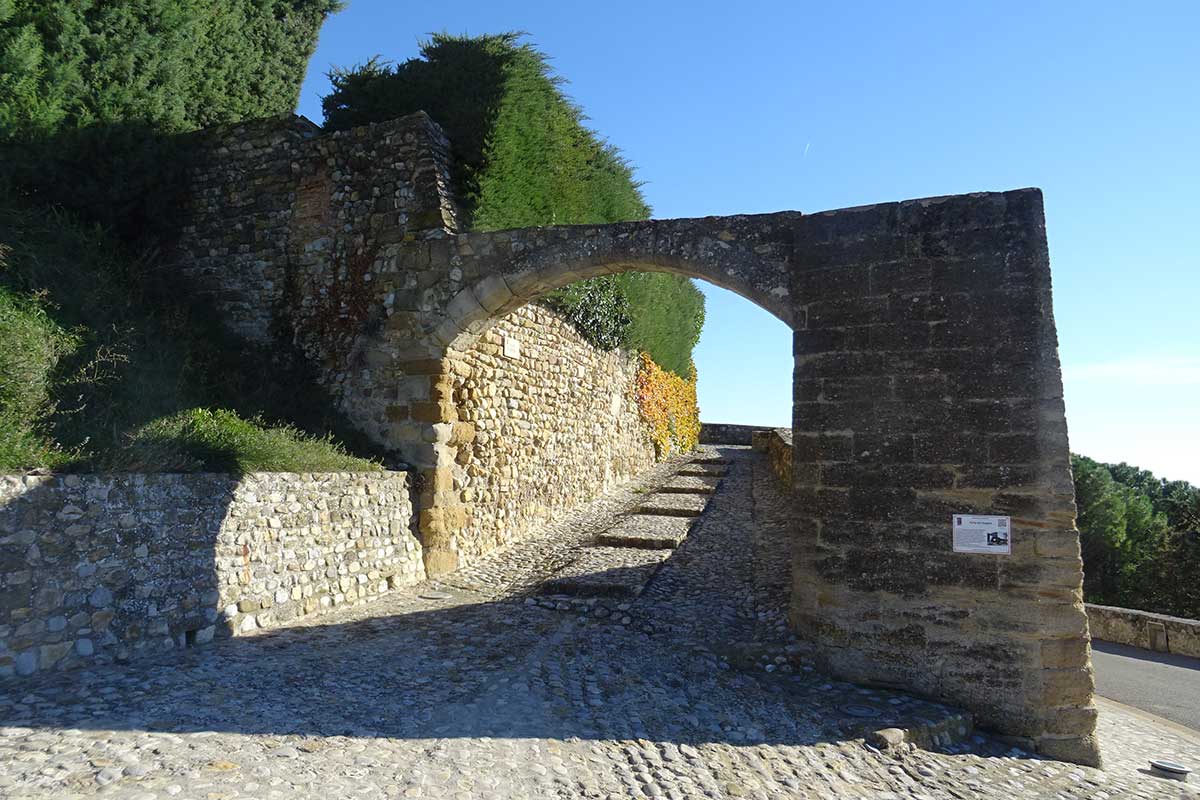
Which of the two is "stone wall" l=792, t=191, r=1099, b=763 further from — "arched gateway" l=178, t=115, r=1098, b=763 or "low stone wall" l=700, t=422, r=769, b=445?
"low stone wall" l=700, t=422, r=769, b=445

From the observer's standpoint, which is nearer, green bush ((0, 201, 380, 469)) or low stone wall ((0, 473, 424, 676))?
low stone wall ((0, 473, 424, 676))

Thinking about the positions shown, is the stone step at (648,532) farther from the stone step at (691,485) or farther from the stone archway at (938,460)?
the stone archway at (938,460)

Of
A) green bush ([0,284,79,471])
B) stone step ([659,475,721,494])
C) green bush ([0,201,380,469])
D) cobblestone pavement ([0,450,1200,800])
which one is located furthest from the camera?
stone step ([659,475,721,494])

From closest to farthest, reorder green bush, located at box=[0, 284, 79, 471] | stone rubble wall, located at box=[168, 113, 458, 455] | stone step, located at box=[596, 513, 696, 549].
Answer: green bush, located at box=[0, 284, 79, 471]
stone rubble wall, located at box=[168, 113, 458, 455]
stone step, located at box=[596, 513, 696, 549]

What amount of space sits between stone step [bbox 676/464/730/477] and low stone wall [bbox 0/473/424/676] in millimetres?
8619

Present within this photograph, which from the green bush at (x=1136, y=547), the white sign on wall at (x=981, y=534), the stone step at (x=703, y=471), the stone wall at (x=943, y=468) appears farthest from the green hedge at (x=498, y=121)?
the green bush at (x=1136, y=547)

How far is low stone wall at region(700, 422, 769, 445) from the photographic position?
24078 millimetres

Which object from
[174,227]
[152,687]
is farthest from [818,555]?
[174,227]

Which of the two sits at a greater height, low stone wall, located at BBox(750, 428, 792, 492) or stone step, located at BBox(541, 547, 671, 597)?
low stone wall, located at BBox(750, 428, 792, 492)

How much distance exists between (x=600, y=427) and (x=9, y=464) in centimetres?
854

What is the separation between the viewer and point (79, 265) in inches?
255

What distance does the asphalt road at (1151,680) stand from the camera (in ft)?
21.5

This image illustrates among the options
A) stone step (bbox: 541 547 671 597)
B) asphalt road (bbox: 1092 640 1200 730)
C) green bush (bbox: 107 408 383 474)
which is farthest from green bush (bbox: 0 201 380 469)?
asphalt road (bbox: 1092 640 1200 730)

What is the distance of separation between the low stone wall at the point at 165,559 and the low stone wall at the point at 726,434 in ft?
61.0
